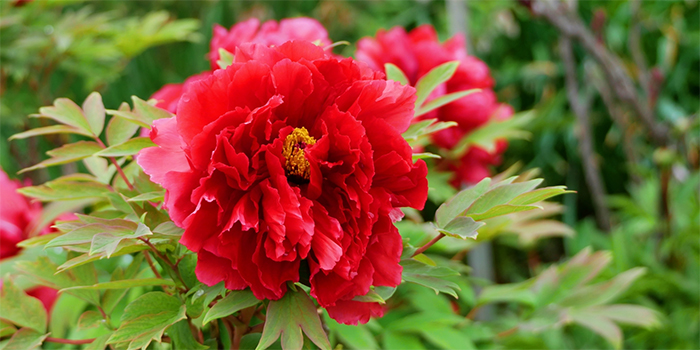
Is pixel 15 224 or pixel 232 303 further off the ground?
pixel 232 303

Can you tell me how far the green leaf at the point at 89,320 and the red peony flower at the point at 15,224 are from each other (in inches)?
7.9

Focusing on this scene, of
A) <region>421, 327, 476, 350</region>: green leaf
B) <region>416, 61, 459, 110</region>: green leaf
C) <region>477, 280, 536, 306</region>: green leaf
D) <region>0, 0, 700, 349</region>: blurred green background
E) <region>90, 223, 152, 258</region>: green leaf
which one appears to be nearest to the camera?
<region>90, 223, 152, 258</region>: green leaf

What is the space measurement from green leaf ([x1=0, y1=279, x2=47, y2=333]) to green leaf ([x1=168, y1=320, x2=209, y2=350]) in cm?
10

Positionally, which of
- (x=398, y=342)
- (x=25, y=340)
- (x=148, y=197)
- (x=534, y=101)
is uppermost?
(x=148, y=197)

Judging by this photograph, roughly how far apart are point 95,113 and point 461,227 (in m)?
0.25

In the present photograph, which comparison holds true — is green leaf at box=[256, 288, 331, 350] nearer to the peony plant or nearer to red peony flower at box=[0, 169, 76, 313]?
the peony plant

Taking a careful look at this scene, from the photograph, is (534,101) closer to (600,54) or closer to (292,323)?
(600,54)

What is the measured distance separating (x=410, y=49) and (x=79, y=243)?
478 mm

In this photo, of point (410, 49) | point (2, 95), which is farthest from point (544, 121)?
point (2, 95)

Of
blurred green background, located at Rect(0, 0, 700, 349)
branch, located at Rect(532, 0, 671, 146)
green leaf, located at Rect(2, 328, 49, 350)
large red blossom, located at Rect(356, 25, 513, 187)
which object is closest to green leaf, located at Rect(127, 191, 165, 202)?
green leaf, located at Rect(2, 328, 49, 350)

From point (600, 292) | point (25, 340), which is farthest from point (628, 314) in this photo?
point (25, 340)

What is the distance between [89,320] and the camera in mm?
350

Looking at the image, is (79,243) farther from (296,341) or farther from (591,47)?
(591,47)

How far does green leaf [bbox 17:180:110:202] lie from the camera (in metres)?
0.36
